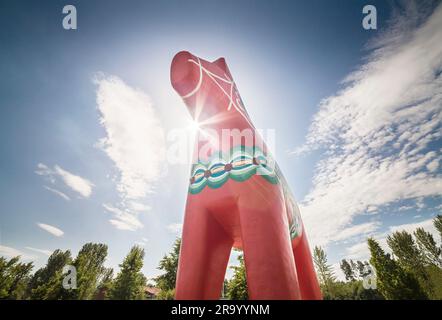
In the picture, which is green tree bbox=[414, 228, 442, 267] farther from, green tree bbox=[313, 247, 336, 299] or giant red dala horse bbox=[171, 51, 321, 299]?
giant red dala horse bbox=[171, 51, 321, 299]

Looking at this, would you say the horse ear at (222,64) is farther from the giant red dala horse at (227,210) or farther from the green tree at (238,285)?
the green tree at (238,285)

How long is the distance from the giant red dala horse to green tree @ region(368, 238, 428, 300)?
65.0ft

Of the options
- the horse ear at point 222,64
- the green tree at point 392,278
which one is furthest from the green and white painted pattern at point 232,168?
the green tree at point 392,278

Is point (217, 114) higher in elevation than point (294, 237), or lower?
higher

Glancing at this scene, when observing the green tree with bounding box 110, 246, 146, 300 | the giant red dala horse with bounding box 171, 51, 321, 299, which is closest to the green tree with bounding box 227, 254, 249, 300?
the green tree with bounding box 110, 246, 146, 300

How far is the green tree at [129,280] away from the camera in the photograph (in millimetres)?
17672

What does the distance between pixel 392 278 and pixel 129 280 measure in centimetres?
2272

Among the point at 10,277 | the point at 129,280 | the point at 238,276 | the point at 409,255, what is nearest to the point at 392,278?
the point at 409,255

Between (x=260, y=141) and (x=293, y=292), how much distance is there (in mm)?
2674

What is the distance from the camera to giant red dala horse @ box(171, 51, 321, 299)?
2951 mm

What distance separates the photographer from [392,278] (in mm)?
18703
